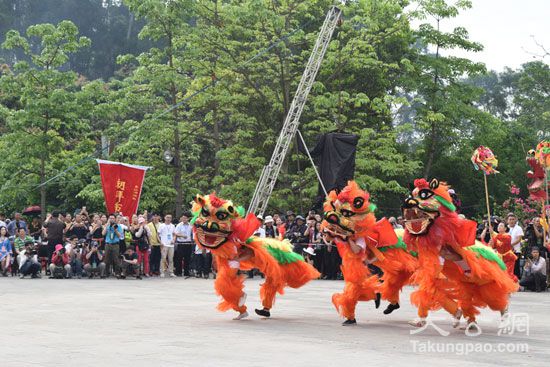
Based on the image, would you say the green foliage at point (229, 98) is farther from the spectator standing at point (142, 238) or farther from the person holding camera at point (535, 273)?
the person holding camera at point (535, 273)

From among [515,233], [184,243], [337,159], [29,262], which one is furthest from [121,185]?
[515,233]

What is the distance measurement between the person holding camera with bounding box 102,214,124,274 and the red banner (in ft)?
7.51

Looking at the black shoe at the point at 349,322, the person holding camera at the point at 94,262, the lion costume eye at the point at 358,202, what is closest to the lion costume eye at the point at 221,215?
the lion costume eye at the point at 358,202

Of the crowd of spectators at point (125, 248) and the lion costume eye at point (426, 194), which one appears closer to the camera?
the lion costume eye at point (426, 194)

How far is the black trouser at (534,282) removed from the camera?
60.2 feet

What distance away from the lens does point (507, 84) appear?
7138 cm

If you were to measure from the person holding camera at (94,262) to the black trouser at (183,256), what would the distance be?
6.71 ft

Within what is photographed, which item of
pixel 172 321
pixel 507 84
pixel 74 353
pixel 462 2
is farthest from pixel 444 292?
pixel 507 84

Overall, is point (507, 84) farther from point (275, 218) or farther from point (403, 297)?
point (403, 297)

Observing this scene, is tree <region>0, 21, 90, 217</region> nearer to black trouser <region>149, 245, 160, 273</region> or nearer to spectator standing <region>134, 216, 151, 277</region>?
black trouser <region>149, 245, 160, 273</region>

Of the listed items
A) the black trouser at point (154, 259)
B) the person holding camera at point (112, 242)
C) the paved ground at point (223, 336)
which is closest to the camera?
the paved ground at point (223, 336)

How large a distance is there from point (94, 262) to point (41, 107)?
24.8ft

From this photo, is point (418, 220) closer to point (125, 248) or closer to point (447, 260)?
point (447, 260)

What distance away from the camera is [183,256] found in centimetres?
2294
